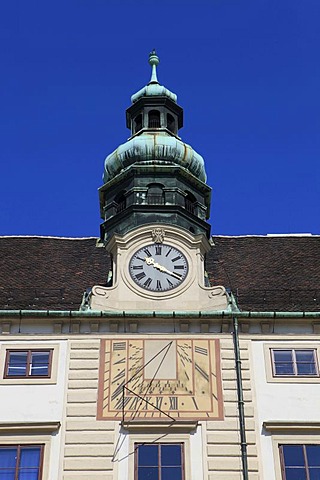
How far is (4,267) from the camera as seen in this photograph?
90.6 ft

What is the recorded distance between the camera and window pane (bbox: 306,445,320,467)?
827 inches

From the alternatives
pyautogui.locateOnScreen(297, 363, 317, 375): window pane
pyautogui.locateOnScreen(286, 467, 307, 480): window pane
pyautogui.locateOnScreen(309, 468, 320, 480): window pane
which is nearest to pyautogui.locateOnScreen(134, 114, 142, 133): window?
pyautogui.locateOnScreen(297, 363, 317, 375): window pane

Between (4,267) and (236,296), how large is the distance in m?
7.57

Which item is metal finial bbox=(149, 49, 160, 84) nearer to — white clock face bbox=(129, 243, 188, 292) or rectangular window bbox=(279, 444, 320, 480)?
white clock face bbox=(129, 243, 188, 292)

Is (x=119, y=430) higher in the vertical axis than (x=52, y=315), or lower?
lower

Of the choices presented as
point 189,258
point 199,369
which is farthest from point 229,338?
point 189,258

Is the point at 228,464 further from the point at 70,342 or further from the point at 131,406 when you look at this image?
the point at 70,342

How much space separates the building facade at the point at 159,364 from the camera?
21156mm

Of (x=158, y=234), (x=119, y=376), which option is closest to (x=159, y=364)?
(x=119, y=376)

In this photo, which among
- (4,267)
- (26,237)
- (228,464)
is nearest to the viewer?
(228,464)

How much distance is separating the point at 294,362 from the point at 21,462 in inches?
291

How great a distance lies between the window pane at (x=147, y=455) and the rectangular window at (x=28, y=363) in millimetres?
3145

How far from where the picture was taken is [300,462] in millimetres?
21094

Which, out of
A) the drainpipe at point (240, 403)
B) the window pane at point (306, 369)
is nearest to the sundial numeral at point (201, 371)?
the drainpipe at point (240, 403)
